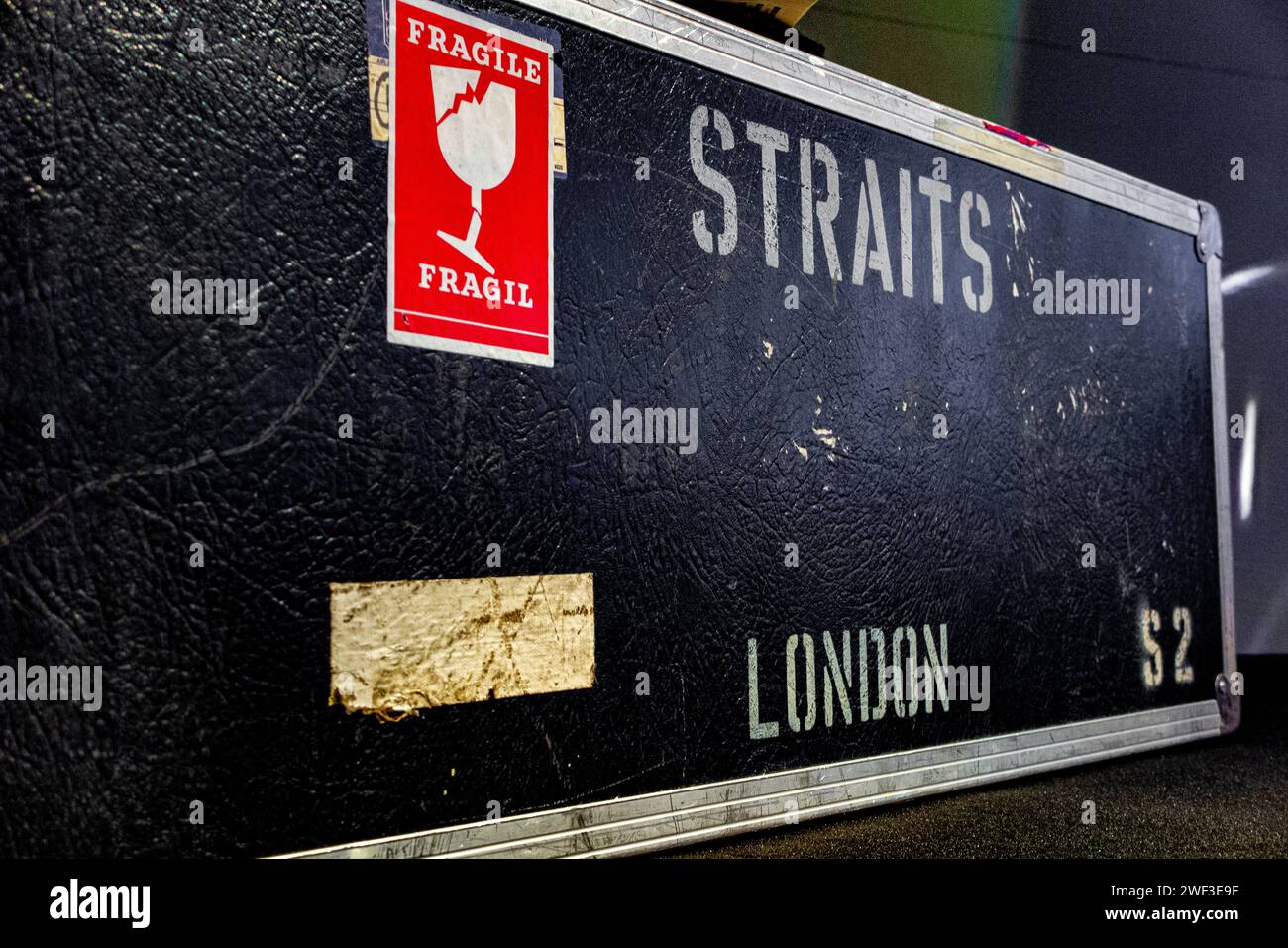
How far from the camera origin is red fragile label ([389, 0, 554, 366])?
2.56ft

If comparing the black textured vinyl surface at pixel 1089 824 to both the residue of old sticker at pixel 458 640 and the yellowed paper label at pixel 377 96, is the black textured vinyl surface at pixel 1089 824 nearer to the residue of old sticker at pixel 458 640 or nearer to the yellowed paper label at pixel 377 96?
the residue of old sticker at pixel 458 640

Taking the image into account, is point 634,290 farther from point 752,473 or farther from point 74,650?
point 74,650

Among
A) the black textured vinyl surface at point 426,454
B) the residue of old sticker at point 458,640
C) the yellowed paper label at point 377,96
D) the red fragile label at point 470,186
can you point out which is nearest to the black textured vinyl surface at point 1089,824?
the black textured vinyl surface at point 426,454

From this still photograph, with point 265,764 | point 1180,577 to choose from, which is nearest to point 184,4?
point 265,764

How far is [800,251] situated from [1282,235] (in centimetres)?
162

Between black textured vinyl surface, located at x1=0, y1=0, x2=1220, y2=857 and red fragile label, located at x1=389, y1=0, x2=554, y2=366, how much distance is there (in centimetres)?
2

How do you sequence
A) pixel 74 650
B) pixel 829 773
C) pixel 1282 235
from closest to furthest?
pixel 74 650
pixel 829 773
pixel 1282 235

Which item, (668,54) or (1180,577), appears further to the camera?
(1180,577)

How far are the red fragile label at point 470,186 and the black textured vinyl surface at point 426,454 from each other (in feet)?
0.06

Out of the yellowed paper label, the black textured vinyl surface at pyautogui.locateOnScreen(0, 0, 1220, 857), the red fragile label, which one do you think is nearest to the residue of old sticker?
the black textured vinyl surface at pyautogui.locateOnScreen(0, 0, 1220, 857)

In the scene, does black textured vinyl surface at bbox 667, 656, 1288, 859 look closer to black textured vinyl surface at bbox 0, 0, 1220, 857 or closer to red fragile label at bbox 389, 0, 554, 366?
black textured vinyl surface at bbox 0, 0, 1220, 857

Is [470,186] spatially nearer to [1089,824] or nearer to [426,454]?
[426,454]

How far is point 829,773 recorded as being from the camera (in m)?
1.01

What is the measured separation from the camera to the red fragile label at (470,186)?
0.78 m
